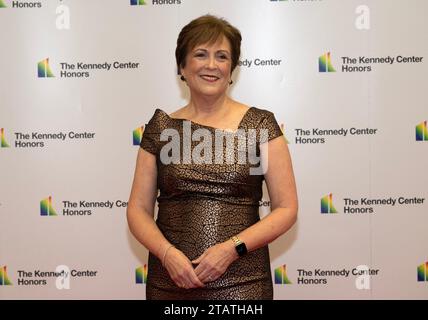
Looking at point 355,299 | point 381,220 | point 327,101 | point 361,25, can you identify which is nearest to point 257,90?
point 327,101

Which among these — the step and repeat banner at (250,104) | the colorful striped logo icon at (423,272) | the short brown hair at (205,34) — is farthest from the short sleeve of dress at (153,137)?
the colorful striped logo icon at (423,272)

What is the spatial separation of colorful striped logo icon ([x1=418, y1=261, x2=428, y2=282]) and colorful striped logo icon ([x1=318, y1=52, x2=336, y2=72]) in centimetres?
127

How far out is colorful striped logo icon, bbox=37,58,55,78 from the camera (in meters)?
3.19

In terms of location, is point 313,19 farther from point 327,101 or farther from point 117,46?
point 117,46

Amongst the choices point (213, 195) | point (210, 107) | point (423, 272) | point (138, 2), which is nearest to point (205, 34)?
point (210, 107)

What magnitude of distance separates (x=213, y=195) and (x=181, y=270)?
278mm

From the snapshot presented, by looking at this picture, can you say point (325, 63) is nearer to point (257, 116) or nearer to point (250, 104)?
point (250, 104)

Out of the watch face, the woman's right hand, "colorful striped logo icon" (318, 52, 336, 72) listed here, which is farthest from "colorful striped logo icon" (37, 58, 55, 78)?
the watch face

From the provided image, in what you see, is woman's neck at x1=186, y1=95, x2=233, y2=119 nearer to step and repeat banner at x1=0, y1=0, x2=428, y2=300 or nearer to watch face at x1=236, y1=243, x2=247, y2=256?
watch face at x1=236, y1=243, x2=247, y2=256

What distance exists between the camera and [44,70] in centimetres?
319

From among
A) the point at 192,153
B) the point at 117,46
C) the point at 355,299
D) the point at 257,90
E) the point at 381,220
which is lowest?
the point at 355,299

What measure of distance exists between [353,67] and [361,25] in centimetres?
25

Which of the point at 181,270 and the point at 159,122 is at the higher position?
the point at 159,122

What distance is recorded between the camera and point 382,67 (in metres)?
3.10
